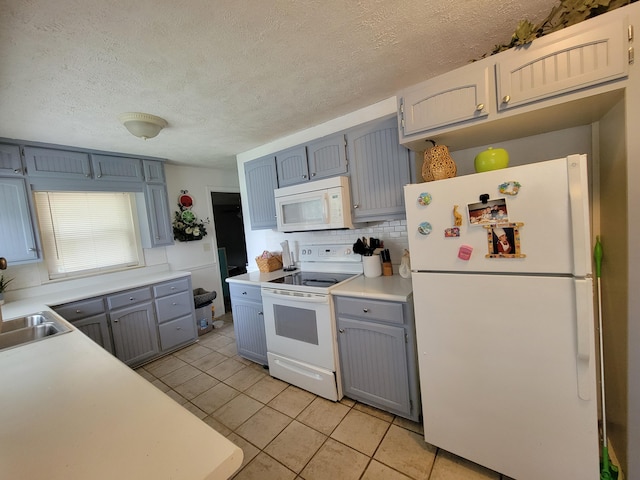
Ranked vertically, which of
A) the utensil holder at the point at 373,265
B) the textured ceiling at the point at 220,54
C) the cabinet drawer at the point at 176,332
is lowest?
the cabinet drawer at the point at 176,332

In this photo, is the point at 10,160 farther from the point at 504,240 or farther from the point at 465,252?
the point at 504,240

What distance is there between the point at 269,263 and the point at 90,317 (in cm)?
174

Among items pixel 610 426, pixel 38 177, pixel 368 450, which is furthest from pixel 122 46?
pixel 610 426

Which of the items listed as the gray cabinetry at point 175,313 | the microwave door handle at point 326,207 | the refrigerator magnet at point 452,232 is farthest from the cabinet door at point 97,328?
the refrigerator magnet at point 452,232

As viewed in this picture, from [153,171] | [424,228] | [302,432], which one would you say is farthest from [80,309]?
[424,228]

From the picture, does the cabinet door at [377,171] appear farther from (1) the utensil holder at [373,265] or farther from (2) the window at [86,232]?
(2) the window at [86,232]

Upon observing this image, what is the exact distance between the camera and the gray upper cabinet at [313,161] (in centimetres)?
222

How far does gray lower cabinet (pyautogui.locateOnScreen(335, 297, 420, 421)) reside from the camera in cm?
167

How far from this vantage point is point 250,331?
2.61m

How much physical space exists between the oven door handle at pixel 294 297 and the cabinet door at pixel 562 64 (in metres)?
1.55

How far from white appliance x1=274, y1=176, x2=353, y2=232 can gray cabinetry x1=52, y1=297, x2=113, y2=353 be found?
6.33ft

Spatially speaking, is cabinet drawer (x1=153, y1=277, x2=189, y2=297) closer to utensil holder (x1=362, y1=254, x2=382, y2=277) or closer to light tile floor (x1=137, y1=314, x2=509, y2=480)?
light tile floor (x1=137, y1=314, x2=509, y2=480)

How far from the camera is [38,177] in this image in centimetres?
244

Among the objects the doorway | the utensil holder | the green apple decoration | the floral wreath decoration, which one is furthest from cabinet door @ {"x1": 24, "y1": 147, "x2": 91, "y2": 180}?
the green apple decoration
